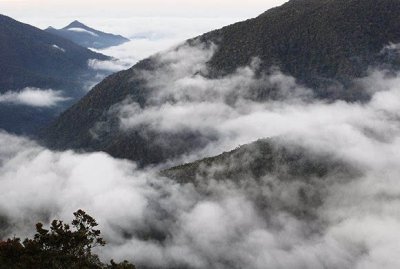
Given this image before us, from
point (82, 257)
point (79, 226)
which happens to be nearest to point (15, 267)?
point (82, 257)

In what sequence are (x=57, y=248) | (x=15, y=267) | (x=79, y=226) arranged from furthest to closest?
(x=79, y=226), (x=57, y=248), (x=15, y=267)

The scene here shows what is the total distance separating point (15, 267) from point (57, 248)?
5.03 meters

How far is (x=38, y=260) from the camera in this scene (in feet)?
156

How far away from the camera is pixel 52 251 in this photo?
164 ft

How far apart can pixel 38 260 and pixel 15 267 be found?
6.46 ft

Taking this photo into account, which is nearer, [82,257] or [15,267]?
[15,267]

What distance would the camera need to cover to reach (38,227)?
1938 inches

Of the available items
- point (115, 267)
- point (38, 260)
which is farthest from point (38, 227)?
Result: point (115, 267)

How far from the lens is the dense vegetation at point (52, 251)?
4762 cm

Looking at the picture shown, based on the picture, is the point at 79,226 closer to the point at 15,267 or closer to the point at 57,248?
the point at 57,248

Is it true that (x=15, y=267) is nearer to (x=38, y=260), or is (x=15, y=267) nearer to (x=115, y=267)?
(x=38, y=260)

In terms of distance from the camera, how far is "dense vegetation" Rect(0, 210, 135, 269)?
47625 millimetres

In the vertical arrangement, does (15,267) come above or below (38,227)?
below

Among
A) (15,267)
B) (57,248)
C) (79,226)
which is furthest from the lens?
(79,226)
